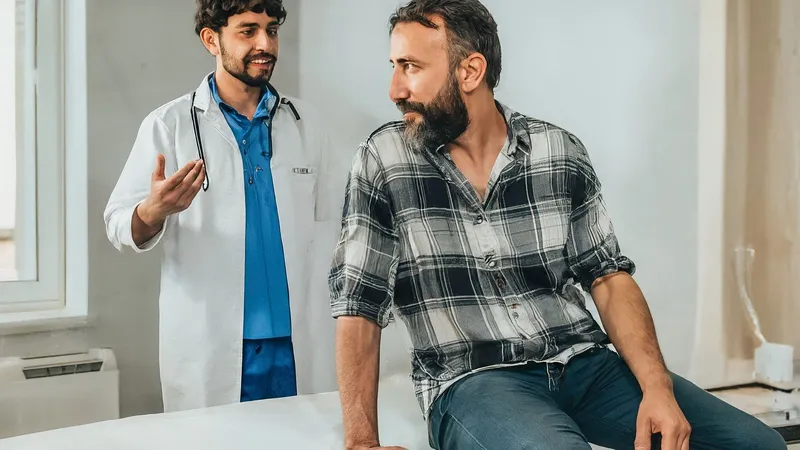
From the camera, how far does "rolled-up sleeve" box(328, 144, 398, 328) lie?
→ 1418 mm

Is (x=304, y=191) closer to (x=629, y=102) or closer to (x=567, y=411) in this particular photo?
(x=567, y=411)

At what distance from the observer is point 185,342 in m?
1.69

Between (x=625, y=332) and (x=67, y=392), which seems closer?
(x=625, y=332)

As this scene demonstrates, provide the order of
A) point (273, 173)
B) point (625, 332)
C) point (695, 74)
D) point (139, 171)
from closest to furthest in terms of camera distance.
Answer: point (625, 332)
point (139, 171)
point (273, 173)
point (695, 74)

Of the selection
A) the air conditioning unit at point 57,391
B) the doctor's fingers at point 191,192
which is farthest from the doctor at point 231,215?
the air conditioning unit at point 57,391

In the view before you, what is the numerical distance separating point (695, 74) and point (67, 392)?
67.9 inches

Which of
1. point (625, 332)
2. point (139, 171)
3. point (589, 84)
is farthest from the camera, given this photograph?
point (589, 84)

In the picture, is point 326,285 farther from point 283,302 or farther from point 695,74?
point 695,74

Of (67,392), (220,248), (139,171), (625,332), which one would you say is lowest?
(67,392)

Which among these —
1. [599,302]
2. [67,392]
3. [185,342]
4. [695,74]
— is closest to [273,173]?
[185,342]

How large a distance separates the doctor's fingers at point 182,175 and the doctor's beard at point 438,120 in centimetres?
39

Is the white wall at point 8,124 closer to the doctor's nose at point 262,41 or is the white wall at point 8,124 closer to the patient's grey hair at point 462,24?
the doctor's nose at point 262,41

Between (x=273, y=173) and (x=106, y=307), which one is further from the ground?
(x=273, y=173)

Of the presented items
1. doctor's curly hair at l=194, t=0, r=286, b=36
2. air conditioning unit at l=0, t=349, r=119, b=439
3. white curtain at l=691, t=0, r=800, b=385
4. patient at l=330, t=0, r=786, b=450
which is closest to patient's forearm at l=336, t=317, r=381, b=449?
patient at l=330, t=0, r=786, b=450
